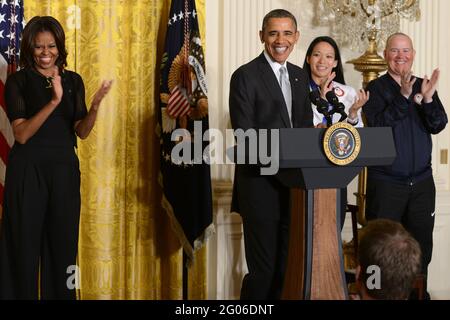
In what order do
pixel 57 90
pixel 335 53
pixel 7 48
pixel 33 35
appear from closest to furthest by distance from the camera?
pixel 57 90, pixel 33 35, pixel 7 48, pixel 335 53

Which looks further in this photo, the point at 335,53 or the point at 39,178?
the point at 335,53

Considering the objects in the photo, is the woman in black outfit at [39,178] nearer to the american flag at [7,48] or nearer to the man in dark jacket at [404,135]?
the american flag at [7,48]

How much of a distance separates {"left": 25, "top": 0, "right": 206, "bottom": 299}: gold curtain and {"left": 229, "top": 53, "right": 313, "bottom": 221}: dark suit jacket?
1.17 meters

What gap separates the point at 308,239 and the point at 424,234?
1461 millimetres

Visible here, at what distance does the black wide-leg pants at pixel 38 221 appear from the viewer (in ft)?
13.9

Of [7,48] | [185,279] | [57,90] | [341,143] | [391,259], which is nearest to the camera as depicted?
[391,259]

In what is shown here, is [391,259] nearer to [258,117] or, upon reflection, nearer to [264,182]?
[264,182]

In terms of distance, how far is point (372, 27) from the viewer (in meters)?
5.62

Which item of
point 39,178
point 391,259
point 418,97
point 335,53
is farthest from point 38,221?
point 418,97

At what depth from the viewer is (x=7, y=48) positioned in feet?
15.7

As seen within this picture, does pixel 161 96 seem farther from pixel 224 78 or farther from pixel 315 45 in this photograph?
pixel 315 45

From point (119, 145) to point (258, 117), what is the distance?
132cm

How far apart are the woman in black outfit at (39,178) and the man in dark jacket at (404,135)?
1737 millimetres
